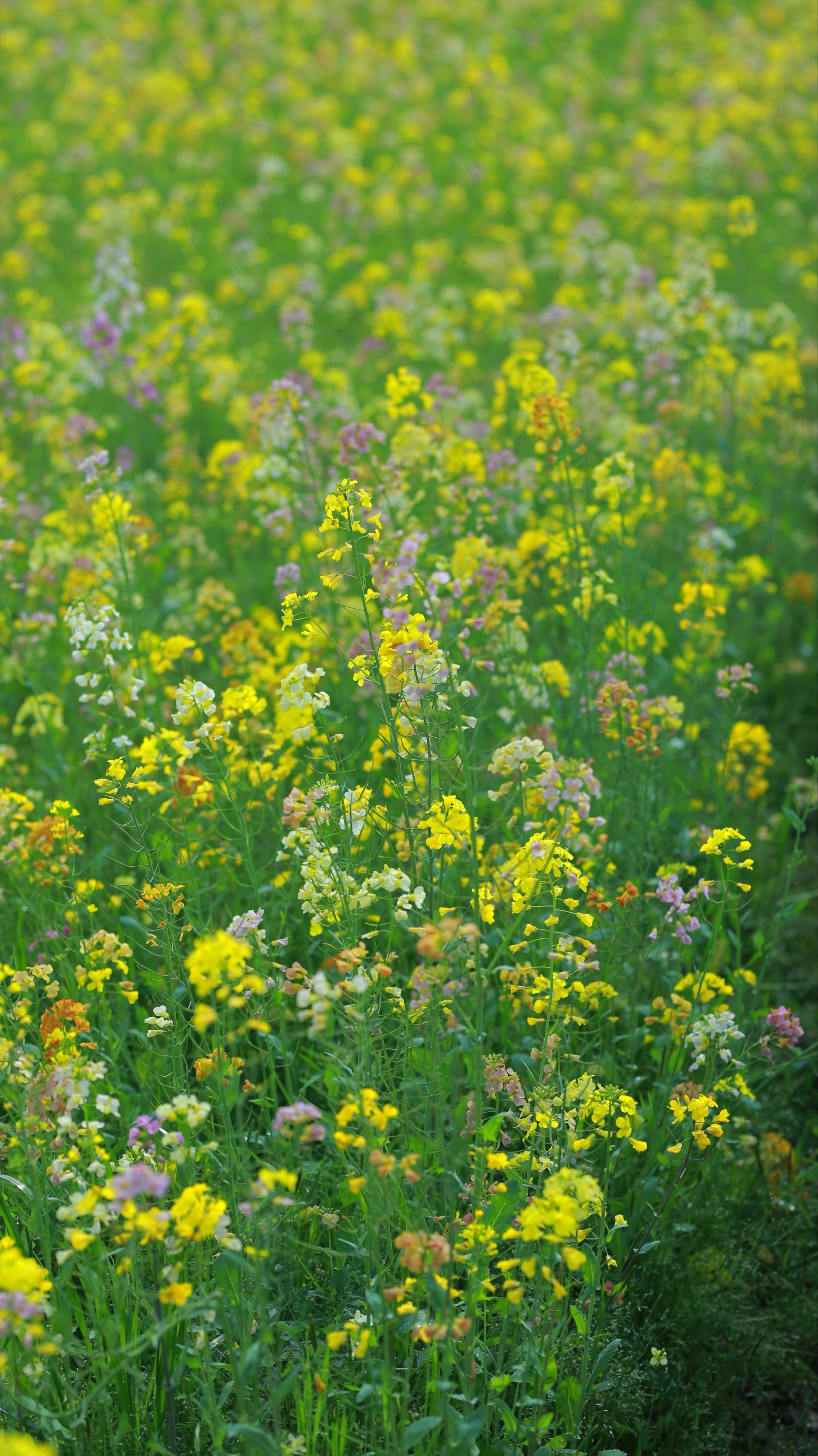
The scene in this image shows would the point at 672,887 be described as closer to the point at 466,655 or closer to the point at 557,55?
the point at 466,655

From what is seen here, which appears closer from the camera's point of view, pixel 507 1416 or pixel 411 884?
pixel 507 1416

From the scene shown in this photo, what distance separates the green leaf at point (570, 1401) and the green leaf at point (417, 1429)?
1.49 ft

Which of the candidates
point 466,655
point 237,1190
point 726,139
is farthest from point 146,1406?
point 726,139

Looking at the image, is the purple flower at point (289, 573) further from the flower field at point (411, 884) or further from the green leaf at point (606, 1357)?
the green leaf at point (606, 1357)

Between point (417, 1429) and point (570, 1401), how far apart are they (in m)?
0.54

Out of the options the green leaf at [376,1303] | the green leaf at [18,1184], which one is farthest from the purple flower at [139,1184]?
the green leaf at [18,1184]

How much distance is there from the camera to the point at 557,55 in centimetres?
1662

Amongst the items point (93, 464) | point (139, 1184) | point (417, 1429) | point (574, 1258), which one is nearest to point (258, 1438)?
point (417, 1429)

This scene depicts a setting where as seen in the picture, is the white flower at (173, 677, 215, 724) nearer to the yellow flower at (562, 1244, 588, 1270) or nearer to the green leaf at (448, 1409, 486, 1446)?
the yellow flower at (562, 1244, 588, 1270)

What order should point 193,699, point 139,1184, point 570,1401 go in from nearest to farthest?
1. point 139,1184
2. point 570,1401
3. point 193,699

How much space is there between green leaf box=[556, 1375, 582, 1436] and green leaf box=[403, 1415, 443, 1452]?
1.49 feet

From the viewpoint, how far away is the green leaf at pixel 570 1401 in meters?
2.61

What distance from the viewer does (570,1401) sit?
2.62m

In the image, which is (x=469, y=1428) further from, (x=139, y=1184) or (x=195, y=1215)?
(x=139, y=1184)
